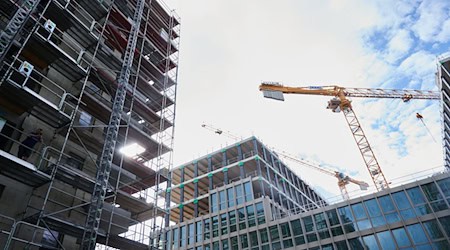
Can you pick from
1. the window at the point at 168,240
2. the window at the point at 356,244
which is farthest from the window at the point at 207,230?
the window at the point at 356,244

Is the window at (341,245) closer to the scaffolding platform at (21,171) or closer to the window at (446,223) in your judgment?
the window at (446,223)

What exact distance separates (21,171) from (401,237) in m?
29.5

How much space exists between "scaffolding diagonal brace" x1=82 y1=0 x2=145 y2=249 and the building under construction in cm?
6

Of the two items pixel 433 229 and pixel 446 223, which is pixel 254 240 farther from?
pixel 446 223

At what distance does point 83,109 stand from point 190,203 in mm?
30530

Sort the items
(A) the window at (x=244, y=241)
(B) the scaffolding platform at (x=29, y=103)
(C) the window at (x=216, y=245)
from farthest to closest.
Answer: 1. (C) the window at (x=216, y=245)
2. (A) the window at (x=244, y=241)
3. (B) the scaffolding platform at (x=29, y=103)

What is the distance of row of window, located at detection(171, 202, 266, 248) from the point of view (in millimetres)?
36956

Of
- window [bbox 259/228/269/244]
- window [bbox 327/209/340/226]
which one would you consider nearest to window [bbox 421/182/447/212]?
window [bbox 327/209/340/226]

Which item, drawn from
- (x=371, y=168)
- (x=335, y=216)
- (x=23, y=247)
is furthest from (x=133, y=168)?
(x=371, y=168)

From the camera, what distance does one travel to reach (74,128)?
17078 mm

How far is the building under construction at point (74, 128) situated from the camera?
42.8 ft

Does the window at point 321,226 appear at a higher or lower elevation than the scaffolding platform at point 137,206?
higher

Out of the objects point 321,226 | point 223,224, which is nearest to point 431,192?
point 321,226

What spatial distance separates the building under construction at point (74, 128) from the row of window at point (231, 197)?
18602 mm
